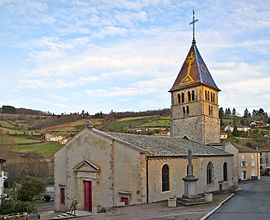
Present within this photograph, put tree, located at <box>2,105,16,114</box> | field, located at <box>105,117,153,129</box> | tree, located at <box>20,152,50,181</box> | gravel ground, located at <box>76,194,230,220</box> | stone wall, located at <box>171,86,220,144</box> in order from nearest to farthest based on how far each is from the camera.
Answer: gravel ground, located at <box>76,194,230,220</box> < stone wall, located at <box>171,86,220,144</box> < tree, located at <box>20,152,50,181</box> < field, located at <box>105,117,153,129</box> < tree, located at <box>2,105,16,114</box>

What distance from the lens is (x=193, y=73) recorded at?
36.7 metres

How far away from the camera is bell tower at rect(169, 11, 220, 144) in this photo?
114 ft

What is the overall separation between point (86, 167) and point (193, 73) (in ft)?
72.9

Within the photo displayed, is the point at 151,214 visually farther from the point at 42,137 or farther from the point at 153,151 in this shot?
the point at 42,137

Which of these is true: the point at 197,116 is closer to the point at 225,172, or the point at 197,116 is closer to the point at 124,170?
the point at 225,172

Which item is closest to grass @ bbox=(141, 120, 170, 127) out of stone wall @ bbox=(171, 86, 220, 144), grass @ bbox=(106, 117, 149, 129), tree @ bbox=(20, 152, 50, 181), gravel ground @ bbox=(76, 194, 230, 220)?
grass @ bbox=(106, 117, 149, 129)

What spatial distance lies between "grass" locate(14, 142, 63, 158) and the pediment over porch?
40278mm

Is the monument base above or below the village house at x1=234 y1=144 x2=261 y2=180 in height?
above

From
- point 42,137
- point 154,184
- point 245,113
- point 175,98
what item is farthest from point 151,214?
point 245,113

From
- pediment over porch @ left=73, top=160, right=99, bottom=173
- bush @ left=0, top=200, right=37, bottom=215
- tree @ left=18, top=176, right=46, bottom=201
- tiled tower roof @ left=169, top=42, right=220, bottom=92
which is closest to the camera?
bush @ left=0, top=200, right=37, bottom=215

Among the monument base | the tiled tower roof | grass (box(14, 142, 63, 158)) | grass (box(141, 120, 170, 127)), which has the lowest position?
grass (box(14, 142, 63, 158))

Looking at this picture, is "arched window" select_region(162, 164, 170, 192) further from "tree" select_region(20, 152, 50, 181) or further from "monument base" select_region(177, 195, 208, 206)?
"tree" select_region(20, 152, 50, 181)

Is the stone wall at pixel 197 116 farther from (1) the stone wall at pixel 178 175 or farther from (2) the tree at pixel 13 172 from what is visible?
(2) the tree at pixel 13 172

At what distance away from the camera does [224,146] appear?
33.0 metres
